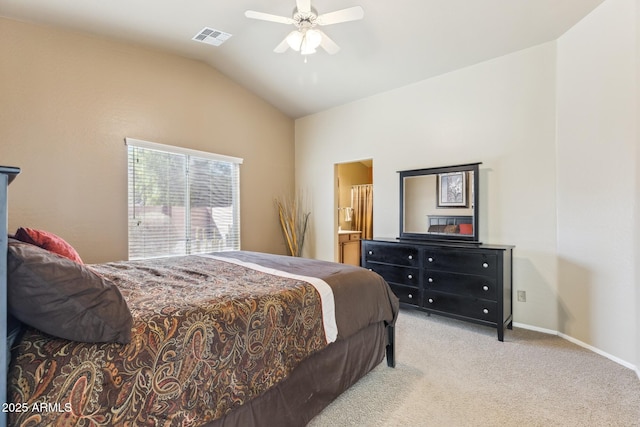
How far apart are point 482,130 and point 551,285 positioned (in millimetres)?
1791

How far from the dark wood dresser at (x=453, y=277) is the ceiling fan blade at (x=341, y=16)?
235 centimetres

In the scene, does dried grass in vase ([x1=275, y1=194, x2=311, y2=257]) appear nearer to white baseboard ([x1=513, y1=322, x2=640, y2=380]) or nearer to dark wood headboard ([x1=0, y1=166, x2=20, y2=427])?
white baseboard ([x1=513, y1=322, x2=640, y2=380])

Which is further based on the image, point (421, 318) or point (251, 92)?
point (251, 92)

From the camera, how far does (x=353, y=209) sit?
637cm

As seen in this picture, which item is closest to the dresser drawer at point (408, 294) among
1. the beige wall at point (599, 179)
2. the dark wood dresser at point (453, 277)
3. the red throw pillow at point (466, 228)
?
the dark wood dresser at point (453, 277)

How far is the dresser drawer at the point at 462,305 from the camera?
2863 millimetres

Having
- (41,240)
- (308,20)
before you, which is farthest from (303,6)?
(41,240)

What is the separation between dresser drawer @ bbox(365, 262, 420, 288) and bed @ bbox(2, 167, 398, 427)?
4.44 feet

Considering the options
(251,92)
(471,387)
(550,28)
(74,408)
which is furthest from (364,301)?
(251,92)

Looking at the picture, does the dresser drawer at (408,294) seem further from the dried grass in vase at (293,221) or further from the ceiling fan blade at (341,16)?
the ceiling fan blade at (341,16)

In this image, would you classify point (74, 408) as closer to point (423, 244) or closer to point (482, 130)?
point (423, 244)

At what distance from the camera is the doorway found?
221 inches

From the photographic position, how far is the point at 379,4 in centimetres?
279

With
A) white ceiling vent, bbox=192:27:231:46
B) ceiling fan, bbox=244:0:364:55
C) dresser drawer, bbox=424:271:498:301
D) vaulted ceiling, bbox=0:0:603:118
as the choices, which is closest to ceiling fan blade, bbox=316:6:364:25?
ceiling fan, bbox=244:0:364:55
